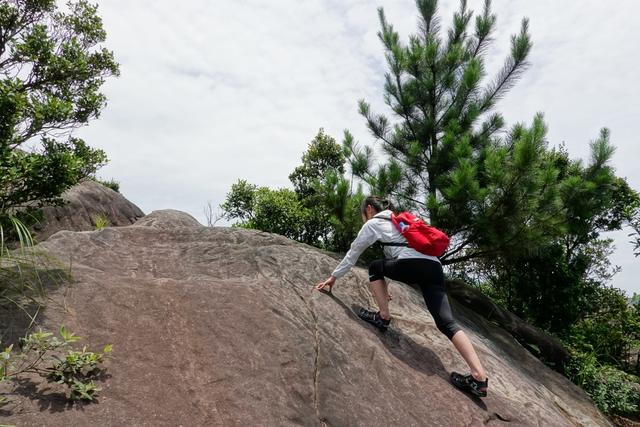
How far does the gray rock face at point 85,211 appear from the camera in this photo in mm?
9344

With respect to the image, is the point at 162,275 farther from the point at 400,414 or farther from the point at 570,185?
the point at 570,185

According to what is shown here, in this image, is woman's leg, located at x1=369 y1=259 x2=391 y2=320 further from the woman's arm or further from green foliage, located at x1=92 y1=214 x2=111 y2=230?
green foliage, located at x1=92 y1=214 x2=111 y2=230

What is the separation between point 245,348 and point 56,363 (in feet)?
4.58

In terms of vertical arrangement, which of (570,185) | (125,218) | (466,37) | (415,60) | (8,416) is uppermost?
(466,37)

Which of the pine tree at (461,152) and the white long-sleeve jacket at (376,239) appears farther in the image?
the pine tree at (461,152)

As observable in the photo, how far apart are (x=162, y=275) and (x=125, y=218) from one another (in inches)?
342

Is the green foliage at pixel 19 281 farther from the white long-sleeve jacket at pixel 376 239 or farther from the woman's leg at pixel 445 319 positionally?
the woman's leg at pixel 445 319

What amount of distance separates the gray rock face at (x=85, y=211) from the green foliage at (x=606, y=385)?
11.0m

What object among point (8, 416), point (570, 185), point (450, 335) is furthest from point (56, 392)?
point (570, 185)

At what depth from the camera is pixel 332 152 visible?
16969mm

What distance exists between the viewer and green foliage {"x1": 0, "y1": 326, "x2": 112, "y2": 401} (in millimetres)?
2746

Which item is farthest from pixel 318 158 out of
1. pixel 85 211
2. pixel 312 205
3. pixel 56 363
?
pixel 56 363

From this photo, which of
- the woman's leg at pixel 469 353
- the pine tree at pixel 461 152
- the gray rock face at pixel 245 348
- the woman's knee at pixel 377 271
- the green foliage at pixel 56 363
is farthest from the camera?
the pine tree at pixel 461 152

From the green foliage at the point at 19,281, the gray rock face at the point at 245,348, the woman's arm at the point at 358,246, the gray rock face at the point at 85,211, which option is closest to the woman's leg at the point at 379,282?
the woman's arm at the point at 358,246
